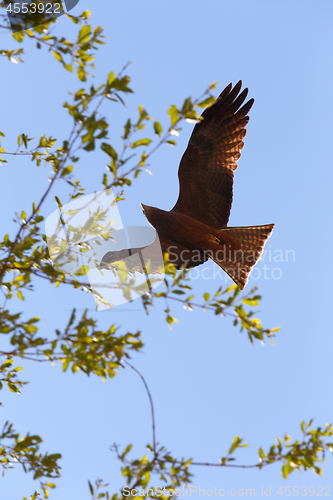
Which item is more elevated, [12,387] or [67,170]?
[67,170]

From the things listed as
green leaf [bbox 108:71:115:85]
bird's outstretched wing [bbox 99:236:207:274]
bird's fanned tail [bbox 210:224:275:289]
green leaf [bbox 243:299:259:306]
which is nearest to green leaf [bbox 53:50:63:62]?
green leaf [bbox 108:71:115:85]

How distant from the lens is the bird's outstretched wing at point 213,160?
18.3 feet

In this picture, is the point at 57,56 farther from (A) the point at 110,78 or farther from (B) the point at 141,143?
(B) the point at 141,143

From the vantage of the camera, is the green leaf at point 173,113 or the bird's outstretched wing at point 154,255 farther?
the bird's outstretched wing at point 154,255

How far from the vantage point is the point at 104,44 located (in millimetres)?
2236

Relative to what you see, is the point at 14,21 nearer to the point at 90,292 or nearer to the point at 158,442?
the point at 90,292

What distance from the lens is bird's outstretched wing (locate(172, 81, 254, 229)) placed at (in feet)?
18.3

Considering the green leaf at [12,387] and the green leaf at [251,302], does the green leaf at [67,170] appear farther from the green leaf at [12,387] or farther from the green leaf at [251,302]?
the green leaf at [12,387]

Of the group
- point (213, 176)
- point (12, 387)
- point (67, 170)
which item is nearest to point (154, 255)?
point (213, 176)

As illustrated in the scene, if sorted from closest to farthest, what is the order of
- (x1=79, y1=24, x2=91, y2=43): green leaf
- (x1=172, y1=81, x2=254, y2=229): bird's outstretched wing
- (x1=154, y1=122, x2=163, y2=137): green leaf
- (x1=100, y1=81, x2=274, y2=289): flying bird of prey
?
(x1=154, y1=122, x2=163, y2=137): green leaf
(x1=79, y1=24, x2=91, y2=43): green leaf
(x1=100, y1=81, x2=274, y2=289): flying bird of prey
(x1=172, y1=81, x2=254, y2=229): bird's outstretched wing

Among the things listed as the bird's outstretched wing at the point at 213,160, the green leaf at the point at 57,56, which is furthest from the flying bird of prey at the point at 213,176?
the green leaf at the point at 57,56

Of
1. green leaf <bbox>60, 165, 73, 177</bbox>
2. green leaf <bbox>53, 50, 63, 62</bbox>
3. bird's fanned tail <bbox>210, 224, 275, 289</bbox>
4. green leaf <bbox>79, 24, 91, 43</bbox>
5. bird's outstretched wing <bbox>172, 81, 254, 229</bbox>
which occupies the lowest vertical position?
green leaf <bbox>60, 165, 73, 177</bbox>

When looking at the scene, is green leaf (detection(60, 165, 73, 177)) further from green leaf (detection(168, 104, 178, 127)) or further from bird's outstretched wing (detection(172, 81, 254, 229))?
bird's outstretched wing (detection(172, 81, 254, 229))

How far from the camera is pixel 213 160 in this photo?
5613mm
